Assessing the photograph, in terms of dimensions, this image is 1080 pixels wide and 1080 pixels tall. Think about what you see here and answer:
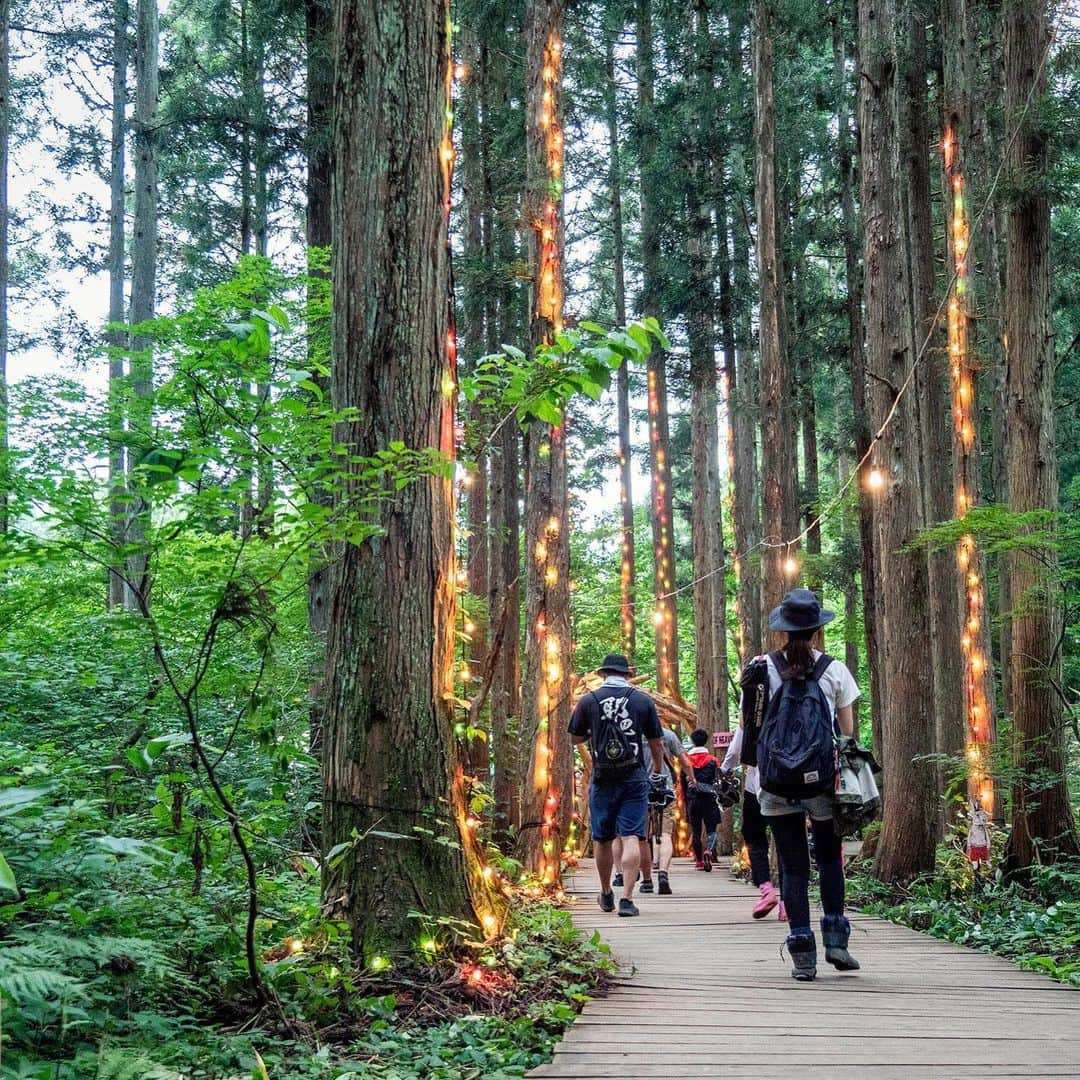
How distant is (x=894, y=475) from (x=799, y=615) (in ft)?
18.5

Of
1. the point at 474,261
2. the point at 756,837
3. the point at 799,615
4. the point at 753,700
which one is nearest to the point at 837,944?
the point at 753,700

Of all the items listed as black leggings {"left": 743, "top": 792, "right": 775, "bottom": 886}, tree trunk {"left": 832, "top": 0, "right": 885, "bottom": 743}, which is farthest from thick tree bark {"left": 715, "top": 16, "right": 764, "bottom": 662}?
black leggings {"left": 743, "top": 792, "right": 775, "bottom": 886}

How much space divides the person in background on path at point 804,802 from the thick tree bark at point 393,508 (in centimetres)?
188

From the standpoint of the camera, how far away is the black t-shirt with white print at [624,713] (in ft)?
28.7

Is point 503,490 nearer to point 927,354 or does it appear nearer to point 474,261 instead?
point 474,261

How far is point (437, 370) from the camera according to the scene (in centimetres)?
549

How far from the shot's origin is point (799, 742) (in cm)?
592

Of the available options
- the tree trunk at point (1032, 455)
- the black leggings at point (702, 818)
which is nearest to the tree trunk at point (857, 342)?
the black leggings at point (702, 818)

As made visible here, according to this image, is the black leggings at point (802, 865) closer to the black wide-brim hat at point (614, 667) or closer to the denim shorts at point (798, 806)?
the denim shorts at point (798, 806)

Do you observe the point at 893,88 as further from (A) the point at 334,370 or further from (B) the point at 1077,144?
(A) the point at 334,370

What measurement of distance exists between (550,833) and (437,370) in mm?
7030

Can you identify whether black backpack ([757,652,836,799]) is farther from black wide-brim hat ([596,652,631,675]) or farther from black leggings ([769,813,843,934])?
black wide-brim hat ([596,652,631,675])

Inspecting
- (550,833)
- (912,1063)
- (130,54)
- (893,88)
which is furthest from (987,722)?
(130,54)

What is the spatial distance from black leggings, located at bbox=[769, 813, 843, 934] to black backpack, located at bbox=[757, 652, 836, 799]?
0.80 ft
